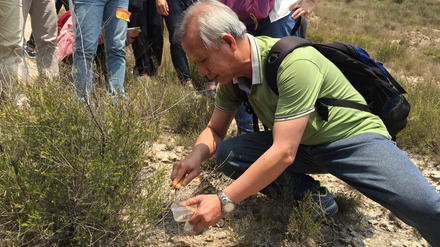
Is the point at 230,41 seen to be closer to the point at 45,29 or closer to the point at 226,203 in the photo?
the point at 226,203

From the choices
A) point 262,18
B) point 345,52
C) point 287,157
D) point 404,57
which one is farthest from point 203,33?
point 404,57

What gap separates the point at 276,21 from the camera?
3.11 metres

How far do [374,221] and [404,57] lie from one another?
7559 mm

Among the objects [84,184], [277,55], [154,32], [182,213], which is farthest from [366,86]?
[154,32]

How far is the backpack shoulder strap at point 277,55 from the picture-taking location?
5.78 feet

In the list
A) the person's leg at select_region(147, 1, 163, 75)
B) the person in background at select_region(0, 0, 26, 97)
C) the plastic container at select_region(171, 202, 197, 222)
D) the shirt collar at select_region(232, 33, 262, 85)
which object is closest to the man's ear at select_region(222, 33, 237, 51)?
the shirt collar at select_region(232, 33, 262, 85)

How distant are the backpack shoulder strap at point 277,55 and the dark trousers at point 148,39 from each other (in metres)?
2.75

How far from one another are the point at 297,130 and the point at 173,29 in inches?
113

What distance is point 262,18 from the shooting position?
10.1ft

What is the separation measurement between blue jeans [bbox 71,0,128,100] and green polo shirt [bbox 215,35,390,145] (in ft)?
4.55

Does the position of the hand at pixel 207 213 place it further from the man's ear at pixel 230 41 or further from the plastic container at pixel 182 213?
the man's ear at pixel 230 41

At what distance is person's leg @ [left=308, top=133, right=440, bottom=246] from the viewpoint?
5.52 feet

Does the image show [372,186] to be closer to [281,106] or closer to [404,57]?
[281,106]

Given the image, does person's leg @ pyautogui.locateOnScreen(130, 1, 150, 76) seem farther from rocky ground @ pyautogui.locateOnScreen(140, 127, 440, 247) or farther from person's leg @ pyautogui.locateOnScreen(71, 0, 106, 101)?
rocky ground @ pyautogui.locateOnScreen(140, 127, 440, 247)
